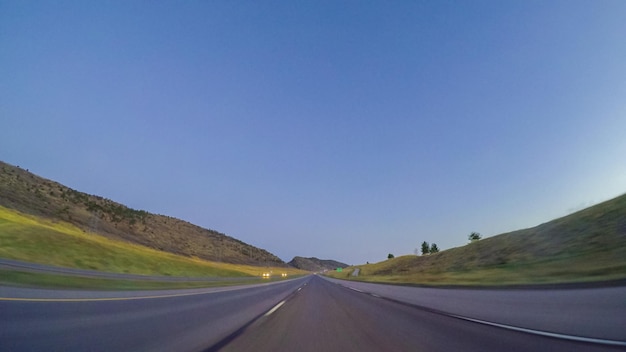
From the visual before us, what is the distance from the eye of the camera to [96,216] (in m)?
90.3

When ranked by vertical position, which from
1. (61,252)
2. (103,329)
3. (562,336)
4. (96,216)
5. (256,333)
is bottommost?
(61,252)

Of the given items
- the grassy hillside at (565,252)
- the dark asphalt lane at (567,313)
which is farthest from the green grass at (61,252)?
the grassy hillside at (565,252)

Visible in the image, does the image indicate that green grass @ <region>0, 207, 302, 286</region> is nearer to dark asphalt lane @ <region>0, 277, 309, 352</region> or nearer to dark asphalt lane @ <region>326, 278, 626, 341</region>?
dark asphalt lane @ <region>0, 277, 309, 352</region>

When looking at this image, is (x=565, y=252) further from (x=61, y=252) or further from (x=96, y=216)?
(x=96, y=216)

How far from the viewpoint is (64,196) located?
9381 centimetres

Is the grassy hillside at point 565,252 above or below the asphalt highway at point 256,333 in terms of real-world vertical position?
above

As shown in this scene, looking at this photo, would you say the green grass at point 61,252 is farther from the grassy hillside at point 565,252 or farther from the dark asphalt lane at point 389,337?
the grassy hillside at point 565,252

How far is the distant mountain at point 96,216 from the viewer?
75.0m

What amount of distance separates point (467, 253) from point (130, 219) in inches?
3754

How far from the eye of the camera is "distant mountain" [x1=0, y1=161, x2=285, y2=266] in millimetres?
75000

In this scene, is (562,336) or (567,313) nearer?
(562,336)

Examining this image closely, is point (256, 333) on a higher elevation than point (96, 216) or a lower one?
lower


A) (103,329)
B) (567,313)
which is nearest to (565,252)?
(567,313)

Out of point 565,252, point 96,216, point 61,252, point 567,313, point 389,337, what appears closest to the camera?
point 389,337
